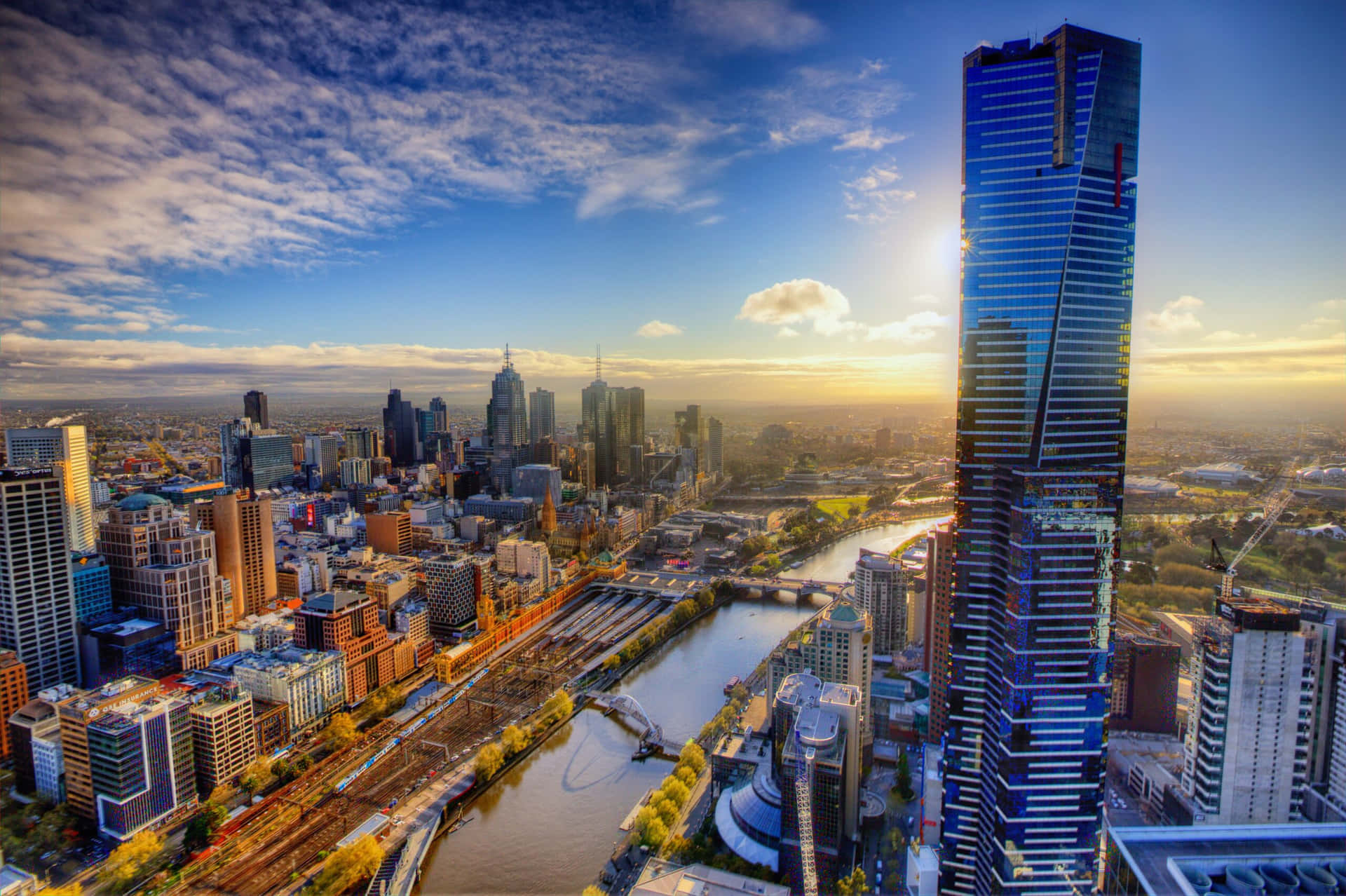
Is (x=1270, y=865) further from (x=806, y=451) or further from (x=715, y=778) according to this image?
(x=806, y=451)

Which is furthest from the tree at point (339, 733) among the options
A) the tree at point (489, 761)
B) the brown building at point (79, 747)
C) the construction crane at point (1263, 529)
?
the construction crane at point (1263, 529)

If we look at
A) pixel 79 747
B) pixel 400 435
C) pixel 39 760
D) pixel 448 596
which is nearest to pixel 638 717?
pixel 448 596

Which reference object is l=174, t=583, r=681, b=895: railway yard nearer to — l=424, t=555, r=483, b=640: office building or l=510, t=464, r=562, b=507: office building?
l=424, t=555, r=483, b=640: office building

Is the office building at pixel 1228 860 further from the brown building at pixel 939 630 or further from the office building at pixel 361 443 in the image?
the office building at pixel 361 443

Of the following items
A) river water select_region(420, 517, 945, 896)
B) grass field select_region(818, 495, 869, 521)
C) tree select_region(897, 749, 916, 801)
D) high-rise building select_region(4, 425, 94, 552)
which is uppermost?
high-rise building select_region(4, 425, 94, 552)

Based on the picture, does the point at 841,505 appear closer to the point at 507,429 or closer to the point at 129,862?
the point at 507,429

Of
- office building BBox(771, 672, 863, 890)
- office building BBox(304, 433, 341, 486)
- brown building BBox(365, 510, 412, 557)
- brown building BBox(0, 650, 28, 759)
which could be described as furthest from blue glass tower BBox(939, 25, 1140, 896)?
office building BBox(304, 433, 341, 486)
